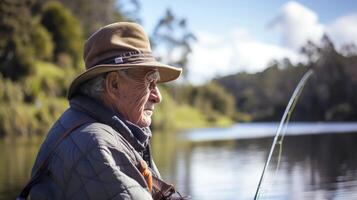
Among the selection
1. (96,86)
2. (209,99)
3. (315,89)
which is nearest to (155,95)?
(96,86)

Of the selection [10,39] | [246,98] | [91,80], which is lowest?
[246,98]

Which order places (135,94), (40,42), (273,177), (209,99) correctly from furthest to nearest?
(209,99) → (40,42) → (273,177) → (135,94)

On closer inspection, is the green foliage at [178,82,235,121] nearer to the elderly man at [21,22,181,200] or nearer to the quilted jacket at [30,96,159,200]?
the elderly man at [21,22,181,200]

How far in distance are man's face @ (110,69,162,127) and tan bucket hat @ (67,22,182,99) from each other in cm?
6

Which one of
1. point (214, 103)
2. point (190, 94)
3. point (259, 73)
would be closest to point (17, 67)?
point (190, 94)

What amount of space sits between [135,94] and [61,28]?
47242 millimetres

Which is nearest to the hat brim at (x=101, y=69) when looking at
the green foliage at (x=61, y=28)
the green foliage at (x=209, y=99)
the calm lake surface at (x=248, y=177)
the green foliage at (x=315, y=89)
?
the calm lake surface at (x=248, y=177)

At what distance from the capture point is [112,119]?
1.88 meters

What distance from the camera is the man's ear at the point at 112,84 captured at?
6.40 feet

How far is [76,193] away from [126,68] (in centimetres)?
42

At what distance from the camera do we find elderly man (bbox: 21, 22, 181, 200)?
1690mm

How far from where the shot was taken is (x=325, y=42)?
39906 mm

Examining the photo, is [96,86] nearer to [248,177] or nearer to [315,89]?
[248,177]

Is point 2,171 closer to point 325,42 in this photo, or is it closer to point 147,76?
point 147,76
